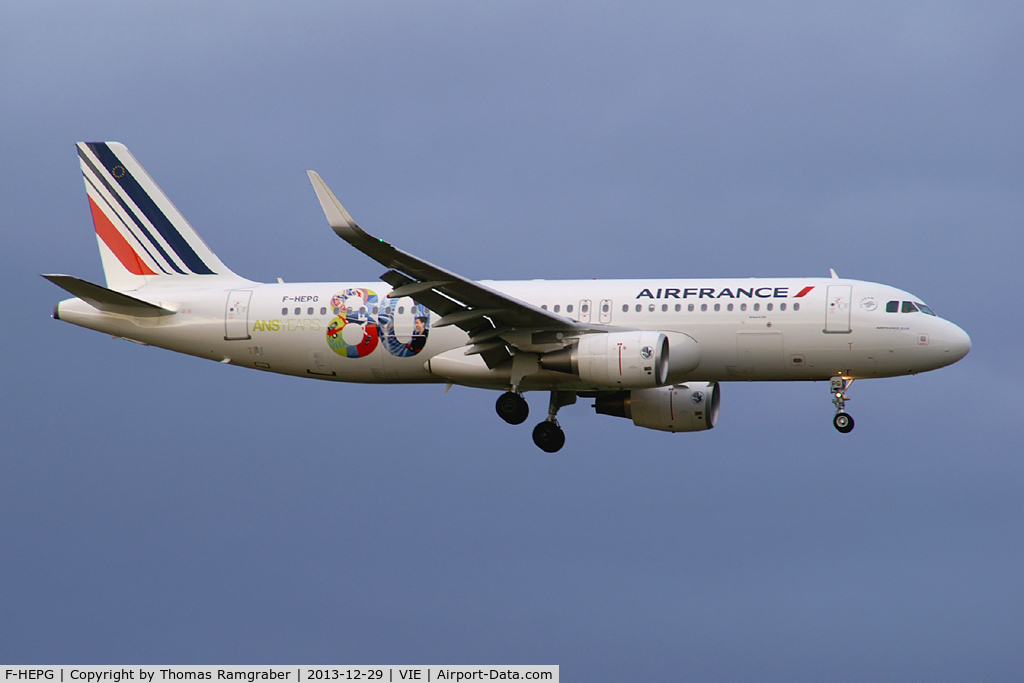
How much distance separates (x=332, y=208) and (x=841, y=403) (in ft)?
48.9

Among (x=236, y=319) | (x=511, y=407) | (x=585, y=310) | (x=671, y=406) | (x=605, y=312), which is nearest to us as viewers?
(x=605, y=312)

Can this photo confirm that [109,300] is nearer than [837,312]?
No

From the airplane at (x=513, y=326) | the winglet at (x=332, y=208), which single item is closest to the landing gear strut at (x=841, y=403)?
the airplane at (x=513, y=326)

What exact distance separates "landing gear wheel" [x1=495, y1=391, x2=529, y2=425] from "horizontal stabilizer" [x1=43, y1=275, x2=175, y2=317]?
33.7 ft

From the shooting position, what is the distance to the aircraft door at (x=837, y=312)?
36312 mm

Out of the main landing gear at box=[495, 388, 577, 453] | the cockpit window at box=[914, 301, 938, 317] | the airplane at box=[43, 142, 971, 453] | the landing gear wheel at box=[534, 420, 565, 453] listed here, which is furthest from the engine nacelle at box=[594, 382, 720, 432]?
the cockpit window at box=[914, 301, 938, 317]

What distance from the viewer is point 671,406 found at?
135 feet

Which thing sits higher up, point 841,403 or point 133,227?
point 133,227

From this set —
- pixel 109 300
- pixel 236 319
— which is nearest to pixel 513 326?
pixel 236 319

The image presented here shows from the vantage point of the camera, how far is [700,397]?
1623 inches

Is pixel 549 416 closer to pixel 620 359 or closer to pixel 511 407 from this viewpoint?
pixel 511 407

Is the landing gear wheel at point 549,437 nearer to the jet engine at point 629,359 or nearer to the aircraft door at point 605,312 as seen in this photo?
the jet engine at point 629,359

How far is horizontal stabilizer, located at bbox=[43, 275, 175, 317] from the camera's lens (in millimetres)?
38531

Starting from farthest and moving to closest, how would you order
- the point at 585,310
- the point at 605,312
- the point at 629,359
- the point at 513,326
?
the point at 585,310 → the point at 605,312 → the point at 513,326 → the point at 629,359
